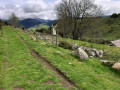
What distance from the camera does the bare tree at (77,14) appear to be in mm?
31867

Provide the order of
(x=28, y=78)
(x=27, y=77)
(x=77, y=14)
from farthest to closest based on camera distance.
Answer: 1. (x=77, y=14)
2. (x=27, y=77)
3. (x=28, y=78)

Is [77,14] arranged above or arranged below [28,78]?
above

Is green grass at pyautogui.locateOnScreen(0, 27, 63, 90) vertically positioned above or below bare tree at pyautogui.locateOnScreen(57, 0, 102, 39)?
below

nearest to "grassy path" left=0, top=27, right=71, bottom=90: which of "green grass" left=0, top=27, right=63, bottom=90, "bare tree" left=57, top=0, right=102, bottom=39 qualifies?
"green grass" left=0, top=27, right=63, bottom=90

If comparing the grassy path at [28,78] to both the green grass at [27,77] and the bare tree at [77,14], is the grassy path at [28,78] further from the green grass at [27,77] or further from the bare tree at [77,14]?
the bare tree at [77,14]

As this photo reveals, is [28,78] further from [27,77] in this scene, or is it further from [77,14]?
[77,14]

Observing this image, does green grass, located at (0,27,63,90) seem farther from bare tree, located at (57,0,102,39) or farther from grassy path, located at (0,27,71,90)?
bare tree, located at (57,0,102,39)

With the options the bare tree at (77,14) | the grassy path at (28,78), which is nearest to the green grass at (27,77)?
the grassy path at (28,78)

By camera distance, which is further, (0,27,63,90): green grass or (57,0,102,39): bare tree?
(57,0,102,39): bare tree

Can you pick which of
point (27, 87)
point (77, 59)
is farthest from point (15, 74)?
point (77, 59)

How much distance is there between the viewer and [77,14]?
32.8 metres

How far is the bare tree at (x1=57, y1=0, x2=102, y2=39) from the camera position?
3187cm

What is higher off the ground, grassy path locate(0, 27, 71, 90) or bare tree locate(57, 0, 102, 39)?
bare tree locate(57, 0, 102, 39)

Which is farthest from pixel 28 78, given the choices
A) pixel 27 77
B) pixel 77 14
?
pixel 77 14
